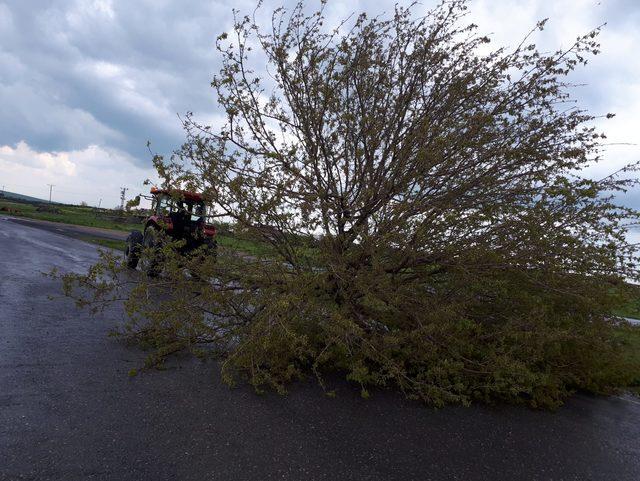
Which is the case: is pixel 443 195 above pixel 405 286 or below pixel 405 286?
above

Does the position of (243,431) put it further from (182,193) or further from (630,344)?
(630,344)

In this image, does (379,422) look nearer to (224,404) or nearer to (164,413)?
(224,404)

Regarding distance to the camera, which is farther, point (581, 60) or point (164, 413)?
point (581, 60)

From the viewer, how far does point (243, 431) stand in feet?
10.6

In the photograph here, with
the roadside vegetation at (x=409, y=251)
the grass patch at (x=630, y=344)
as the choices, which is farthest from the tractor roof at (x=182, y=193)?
the grass patch at (x=630, y=344)

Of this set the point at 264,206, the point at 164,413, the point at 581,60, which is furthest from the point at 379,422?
the point at 581,60

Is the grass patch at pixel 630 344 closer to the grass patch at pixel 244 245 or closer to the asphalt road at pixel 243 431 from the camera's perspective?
the asphalt road at pixel 243 431

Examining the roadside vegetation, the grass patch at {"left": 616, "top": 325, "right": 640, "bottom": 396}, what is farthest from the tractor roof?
the grass patch at {"left": 616, "top": 325, "right": 640, "bottom": 396}

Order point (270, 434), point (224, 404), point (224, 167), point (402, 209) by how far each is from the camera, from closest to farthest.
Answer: point (270, 434) < point (224, 404) < point (402, 209) < point (224, 167)

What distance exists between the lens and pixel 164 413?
3.38 meters

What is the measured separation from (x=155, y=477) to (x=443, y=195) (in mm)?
3889

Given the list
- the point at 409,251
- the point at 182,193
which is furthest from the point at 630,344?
the point at 182,193

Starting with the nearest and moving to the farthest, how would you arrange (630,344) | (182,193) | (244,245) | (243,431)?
(243,431) < (182,193) < (244,245) < (630,344)

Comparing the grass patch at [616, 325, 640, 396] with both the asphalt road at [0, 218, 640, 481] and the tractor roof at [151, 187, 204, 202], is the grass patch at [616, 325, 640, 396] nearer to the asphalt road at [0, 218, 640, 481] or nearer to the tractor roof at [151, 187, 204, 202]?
the asphalt road at [0, 218, 640, 481]
